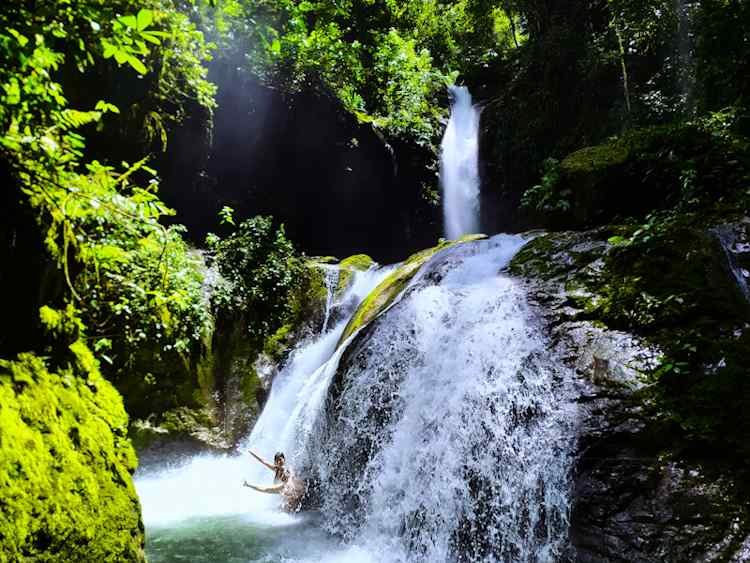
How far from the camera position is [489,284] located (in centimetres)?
710

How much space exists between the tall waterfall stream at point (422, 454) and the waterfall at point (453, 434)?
1cm

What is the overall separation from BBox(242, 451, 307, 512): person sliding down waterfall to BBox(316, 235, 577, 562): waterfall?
0.42 m

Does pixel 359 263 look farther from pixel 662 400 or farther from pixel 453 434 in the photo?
pixel 662 400

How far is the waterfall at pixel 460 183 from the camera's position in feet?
52.7

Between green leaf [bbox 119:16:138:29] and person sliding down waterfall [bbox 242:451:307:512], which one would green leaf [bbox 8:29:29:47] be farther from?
person sliding down waterfall [bbox 242:451:307:512]

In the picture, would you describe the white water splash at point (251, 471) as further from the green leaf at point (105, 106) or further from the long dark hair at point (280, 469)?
the green leaf at point (105, 106)

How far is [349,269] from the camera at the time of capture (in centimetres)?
1243

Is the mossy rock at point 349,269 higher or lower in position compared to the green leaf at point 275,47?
lower

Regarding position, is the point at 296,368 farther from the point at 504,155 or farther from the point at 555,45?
the point at 555,45

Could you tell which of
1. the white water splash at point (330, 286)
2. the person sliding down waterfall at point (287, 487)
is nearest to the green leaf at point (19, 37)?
the person sliding down waterfall at point (287, 487)

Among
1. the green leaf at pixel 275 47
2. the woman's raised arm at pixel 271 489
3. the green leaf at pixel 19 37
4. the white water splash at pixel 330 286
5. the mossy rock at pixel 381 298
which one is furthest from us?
the white water splash at pixel 330 286

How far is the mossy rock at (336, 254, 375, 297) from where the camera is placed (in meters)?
12.0

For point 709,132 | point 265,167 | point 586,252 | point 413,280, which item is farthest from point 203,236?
point 709,132

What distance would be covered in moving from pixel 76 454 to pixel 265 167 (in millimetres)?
11763
